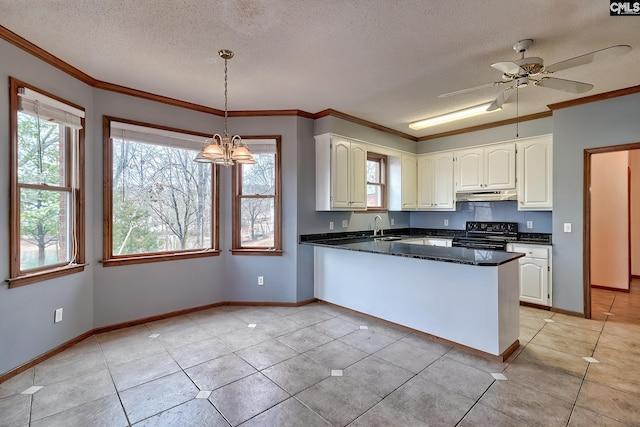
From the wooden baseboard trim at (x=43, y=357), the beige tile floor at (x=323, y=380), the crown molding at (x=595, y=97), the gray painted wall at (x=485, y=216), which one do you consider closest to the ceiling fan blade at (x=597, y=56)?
the crown molding at (x=595, y=97)

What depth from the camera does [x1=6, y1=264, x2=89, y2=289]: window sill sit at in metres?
2.50

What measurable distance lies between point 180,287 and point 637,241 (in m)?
7.82

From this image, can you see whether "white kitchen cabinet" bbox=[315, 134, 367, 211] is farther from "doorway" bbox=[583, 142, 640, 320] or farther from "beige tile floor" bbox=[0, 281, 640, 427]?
"doorway" bbox=[583, 142, 640, 320]

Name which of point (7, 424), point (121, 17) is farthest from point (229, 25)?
point (7, 424)

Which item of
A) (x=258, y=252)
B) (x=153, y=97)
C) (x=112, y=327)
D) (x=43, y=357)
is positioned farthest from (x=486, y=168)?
(x=43, y=357)

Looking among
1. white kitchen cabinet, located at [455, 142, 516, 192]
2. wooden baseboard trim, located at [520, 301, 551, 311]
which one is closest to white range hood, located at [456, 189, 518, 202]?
white kitchen cabinet, located at [455, 142, 516, 192]

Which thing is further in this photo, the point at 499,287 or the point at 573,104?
the point at 573,104

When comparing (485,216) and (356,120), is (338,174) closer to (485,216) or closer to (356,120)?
(356,120)

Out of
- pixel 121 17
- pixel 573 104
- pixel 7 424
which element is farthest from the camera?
pixel 573 104

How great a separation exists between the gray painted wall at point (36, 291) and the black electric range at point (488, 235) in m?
4.94

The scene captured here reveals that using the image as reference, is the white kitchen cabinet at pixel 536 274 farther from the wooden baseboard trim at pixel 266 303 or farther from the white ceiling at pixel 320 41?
the wooden baseboard trim at pixel 266 303

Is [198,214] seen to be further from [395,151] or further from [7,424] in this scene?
[395,151]

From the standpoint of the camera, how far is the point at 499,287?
2.68 m

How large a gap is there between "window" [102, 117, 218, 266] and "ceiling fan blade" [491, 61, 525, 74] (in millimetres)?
3362
